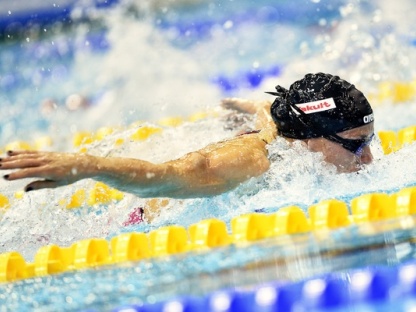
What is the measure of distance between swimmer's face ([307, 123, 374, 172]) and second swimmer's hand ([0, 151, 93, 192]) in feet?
4.42

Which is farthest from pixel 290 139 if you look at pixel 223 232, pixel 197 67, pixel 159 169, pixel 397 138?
pixel 197 67

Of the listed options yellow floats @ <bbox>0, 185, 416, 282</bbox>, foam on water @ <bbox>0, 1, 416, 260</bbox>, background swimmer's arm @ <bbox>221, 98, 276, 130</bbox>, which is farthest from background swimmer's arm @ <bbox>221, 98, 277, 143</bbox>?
yellow floats @ <bbox>0, 185, 416, 282</bbox>

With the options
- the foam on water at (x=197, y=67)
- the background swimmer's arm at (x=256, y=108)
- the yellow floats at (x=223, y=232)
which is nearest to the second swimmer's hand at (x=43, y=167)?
the yellow floats at (x=223, y=232)

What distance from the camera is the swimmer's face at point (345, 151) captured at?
3.34m

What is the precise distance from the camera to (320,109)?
3.38 m

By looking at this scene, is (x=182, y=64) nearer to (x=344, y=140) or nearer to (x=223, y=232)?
(x=344, y=140)

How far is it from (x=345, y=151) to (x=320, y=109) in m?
0.24

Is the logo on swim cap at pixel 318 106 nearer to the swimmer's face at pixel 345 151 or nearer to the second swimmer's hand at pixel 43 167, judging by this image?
the swimmer's face at pixel 345 151

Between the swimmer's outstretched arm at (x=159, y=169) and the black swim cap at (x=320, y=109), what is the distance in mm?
178

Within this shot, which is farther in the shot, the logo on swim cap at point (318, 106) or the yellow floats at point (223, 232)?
the logo on swim cap at point (318, 106)

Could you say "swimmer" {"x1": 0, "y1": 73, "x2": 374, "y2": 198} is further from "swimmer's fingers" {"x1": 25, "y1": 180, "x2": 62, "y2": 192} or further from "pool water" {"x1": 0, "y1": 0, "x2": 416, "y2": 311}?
"pool water" {"x1": 0, "y1": 0, "x2": 416, "y2": 311}

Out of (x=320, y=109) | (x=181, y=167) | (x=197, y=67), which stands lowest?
(x=181, y=167)

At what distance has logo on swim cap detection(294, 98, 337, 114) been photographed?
11.1 ft

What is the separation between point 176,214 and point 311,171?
2.35 ft
